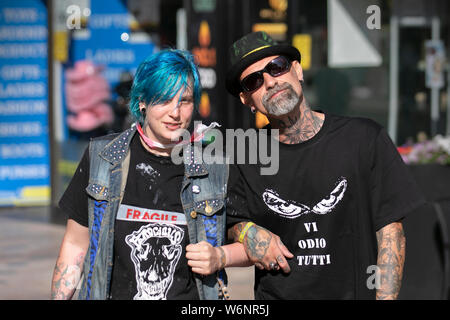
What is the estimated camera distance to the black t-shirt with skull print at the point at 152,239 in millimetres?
3049

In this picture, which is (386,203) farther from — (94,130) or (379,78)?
(94,130)

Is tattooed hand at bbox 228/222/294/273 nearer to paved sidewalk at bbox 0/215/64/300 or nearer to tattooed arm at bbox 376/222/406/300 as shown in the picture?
tattooed arm at bbox 376/222/406/300

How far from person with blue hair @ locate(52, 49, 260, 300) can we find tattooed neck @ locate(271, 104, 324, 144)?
0.32 m

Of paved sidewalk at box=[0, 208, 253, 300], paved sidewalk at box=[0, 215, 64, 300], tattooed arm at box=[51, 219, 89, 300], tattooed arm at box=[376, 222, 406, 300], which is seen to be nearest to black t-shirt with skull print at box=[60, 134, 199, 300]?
tattooed arm at box=[51, 219, 89, 300]

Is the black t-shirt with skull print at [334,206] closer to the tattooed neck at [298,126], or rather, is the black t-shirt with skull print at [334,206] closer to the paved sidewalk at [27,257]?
the tattooed neck at [298,126]

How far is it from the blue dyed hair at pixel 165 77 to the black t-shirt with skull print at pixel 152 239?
28 centimetres

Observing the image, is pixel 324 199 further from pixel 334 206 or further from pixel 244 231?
pixel 244 231

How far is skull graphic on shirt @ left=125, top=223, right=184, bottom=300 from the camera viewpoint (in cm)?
304

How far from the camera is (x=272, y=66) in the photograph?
3180 mm

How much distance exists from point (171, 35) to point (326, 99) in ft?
7.12

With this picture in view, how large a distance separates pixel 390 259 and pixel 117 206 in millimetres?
1169

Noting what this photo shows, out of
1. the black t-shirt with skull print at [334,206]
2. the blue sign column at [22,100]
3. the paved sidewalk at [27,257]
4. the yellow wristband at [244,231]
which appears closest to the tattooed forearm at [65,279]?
the yellow wristband at [244,231]

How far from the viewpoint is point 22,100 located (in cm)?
1155

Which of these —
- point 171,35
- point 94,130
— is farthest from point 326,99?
point 94,130
